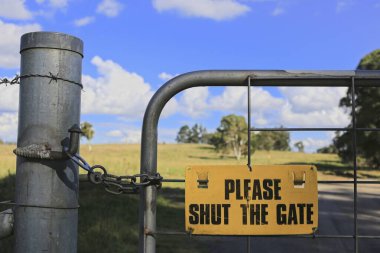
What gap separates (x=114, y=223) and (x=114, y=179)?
26.3 feet

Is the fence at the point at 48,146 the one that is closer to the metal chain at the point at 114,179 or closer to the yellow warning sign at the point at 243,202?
the metal chain at the point at 114,179

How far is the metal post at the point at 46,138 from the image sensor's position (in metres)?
1.81

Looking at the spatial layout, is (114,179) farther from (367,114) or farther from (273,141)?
(273,141)

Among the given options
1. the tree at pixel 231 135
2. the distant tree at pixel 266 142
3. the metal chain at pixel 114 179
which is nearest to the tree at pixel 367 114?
the metal chain at pixel 114 179

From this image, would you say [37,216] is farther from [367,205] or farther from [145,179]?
[367,205]

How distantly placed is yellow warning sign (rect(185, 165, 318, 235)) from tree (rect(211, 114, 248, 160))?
61.1m

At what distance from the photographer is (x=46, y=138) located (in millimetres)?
1823

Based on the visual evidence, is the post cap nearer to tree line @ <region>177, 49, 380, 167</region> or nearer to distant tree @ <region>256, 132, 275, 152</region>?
tree line @ <region>177, 49, 380, 167</region>

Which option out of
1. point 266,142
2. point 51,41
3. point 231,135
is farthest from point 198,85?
point 266,142

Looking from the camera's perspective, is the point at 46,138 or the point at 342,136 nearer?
the point at 46,138

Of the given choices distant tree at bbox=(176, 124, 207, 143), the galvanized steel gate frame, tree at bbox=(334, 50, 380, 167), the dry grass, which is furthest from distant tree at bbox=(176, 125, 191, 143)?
the galvanized steel gate frame

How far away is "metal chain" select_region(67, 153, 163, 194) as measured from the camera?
188 centimetres

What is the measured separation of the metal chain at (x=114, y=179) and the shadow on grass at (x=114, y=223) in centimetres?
463

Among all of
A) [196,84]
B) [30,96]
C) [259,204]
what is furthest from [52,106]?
[259,204]
